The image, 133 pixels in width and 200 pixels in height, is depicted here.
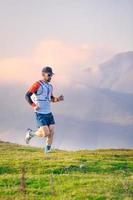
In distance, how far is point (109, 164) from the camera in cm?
2445

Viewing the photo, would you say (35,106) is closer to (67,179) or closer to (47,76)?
(47,76)

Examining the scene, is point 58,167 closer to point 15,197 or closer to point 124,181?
point 124,181

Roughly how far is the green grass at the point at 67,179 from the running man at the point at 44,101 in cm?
110

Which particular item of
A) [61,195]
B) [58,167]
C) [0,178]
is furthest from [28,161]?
[61,195]

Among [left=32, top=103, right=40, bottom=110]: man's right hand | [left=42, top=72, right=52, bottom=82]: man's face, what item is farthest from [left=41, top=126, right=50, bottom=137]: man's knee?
[left=42, top=72, right=52, bottom=82]: man's face

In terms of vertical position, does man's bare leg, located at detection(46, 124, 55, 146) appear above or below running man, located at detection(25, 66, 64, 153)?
below

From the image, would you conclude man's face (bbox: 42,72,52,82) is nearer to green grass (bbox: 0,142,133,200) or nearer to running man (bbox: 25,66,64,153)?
running man (bbox: 25,66,64,153)

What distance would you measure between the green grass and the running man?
3.61 feet

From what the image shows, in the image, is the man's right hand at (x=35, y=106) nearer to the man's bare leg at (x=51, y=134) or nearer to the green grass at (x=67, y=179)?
the man's bare leg at (x=51, y=134)

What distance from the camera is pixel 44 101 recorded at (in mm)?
25188

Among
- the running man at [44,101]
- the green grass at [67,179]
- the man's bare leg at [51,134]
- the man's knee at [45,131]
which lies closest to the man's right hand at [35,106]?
the running man at [44,101]

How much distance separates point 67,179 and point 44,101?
6.55 metres

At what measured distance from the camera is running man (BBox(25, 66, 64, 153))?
2481 cm

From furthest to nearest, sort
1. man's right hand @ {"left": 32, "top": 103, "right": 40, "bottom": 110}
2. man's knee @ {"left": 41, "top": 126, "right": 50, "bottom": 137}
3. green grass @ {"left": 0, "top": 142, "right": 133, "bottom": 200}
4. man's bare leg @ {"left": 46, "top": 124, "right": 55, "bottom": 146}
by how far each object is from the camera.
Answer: man's bare leg @ {"left": 46, "top": 124, "right": 55, "bottom": 146} → man's knee @ {"left": 41, "top": 126, "right": 50, "bottom": 137} → man's right hand @ {"left": 32, "top": 103, "right": 40, "bottom": 110} → green grass @ {"left": 0, "top": 142, "right": 133, "bottom": 200}
